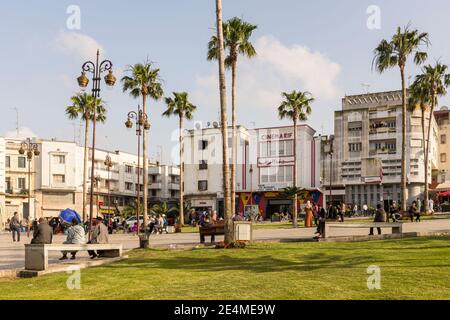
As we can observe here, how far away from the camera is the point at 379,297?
27.6ft

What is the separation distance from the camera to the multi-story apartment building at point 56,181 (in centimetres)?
6862

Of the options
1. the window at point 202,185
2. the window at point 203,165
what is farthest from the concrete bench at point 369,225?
the window at point 203,165

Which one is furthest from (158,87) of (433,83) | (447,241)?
(447,241)

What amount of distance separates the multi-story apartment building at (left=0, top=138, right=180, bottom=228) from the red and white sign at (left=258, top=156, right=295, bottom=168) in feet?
65.7

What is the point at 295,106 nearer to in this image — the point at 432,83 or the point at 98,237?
the point at 432,83

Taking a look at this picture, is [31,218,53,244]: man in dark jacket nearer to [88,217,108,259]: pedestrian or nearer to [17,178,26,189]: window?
[88,217,108,259]: pedestrian

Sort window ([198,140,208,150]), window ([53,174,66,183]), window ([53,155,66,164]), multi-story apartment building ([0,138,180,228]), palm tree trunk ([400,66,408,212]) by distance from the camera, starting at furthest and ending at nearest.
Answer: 1. window ([198,140,208,150])
2. window ([53,155,66,164])
3. window ([53,174,66,183])
4. multi-story apartment building ([0,138,180,228])
5. palm tree trunk ([400,66,408,212])

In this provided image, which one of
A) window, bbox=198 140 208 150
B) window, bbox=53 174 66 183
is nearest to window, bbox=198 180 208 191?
window, bbox=198 140 208 150

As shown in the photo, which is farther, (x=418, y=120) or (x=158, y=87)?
(x=418, y=120)

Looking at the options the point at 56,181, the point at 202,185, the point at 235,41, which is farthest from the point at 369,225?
the point at 56,181

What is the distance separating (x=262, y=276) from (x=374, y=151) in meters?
55.2

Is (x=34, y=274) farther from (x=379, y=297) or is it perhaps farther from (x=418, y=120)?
(x=418, y=120)

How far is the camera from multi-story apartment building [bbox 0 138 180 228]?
68.6m
